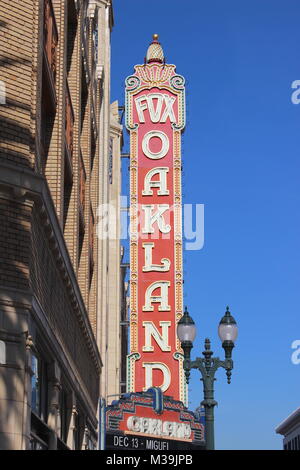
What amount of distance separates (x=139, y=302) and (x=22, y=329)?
34.0 m

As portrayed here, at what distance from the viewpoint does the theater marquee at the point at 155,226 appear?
48.0 meters

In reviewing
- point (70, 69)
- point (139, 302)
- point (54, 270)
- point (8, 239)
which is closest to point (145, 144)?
point (139, 302)

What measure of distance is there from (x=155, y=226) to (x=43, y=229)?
32876 mm

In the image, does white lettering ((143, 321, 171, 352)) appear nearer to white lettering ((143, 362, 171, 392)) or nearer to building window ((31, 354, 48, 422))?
white lettering ((143, 362, 171, 392))

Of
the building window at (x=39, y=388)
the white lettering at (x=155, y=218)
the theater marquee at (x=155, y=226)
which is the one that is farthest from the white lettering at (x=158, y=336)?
the building window at (x=39, y=388)

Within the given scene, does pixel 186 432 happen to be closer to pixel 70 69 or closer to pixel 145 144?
pixel 145 144

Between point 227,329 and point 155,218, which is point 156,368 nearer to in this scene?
point 155,218

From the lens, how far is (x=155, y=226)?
50.6m

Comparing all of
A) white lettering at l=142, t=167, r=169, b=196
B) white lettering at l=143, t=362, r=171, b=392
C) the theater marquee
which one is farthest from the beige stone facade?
white lettering at l=142, t=167, r=169, b=196

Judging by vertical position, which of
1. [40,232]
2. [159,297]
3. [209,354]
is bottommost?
[209,354]

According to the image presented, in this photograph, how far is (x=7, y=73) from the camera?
54.8ft

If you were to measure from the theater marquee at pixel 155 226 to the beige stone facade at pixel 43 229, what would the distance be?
52.9ft

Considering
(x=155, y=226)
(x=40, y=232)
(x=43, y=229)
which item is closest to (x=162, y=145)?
(x=155, y=226)

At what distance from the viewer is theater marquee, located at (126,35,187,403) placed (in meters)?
48.0
